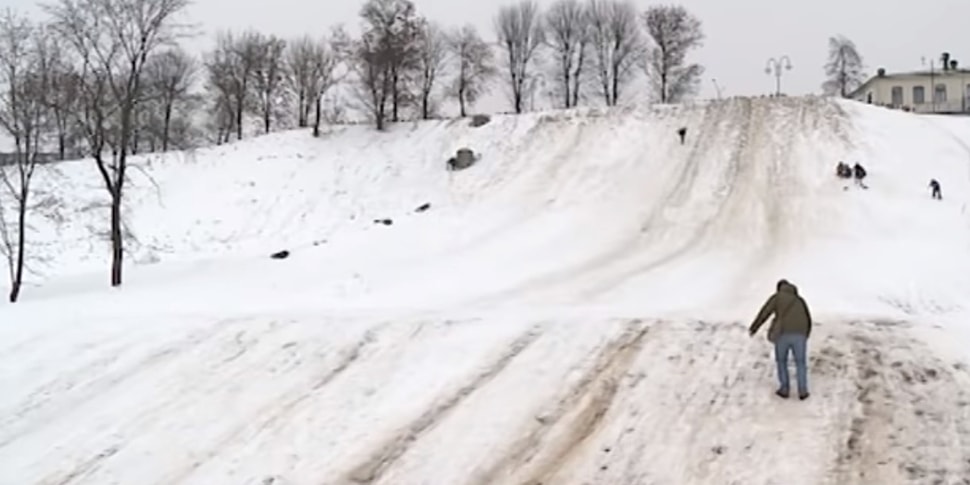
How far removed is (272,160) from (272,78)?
18.8 meters

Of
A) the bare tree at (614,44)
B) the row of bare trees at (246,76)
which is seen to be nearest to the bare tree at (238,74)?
the row of bare trees at (246,76)

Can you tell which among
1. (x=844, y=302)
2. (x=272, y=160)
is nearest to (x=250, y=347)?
(x=844, y=302)

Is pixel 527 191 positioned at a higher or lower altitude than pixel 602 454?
higher

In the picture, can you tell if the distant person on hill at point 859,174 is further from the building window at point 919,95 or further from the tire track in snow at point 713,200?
the building window at point 919,95

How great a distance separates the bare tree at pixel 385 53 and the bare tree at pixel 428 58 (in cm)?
109

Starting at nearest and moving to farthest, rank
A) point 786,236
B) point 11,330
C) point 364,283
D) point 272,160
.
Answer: point 11,330 → point 364,283 → point 786,236 → point 272,160

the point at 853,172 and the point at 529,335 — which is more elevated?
the point at 853,172

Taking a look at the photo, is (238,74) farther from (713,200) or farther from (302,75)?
(713,200)

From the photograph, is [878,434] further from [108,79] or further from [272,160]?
[272,160]

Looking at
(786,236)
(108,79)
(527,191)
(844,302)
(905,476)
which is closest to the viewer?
(905,476)

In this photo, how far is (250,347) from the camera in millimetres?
13836

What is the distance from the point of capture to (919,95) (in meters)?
68.9

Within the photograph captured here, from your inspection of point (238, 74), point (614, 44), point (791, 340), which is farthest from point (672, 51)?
point (791, 340)

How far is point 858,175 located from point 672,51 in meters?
29.7
